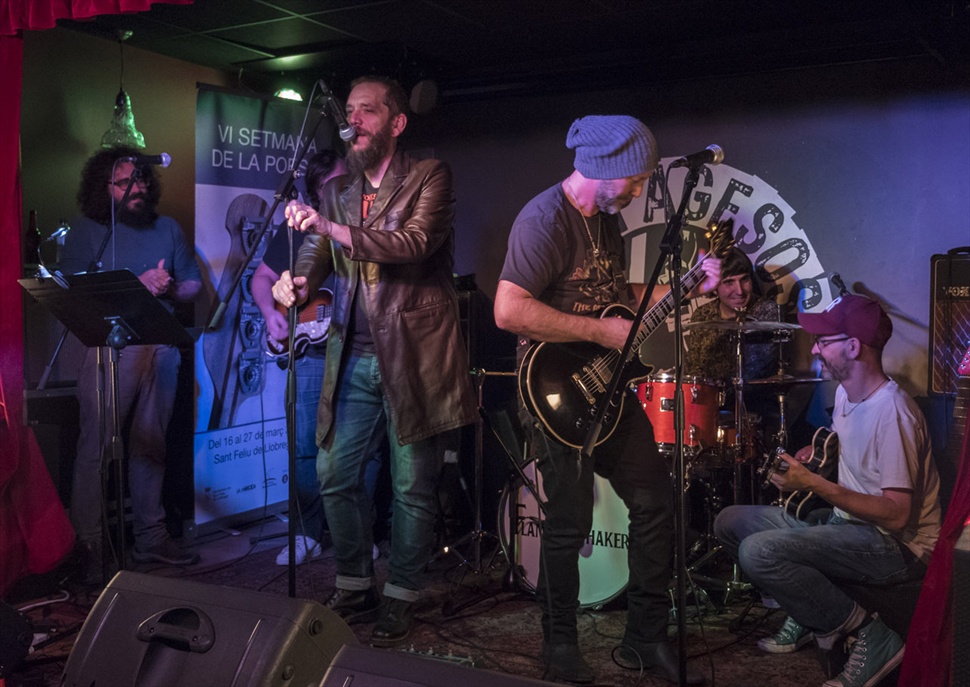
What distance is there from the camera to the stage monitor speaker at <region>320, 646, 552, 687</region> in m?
1.93

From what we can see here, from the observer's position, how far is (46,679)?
12.1ft

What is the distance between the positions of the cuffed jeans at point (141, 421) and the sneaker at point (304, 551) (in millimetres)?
722

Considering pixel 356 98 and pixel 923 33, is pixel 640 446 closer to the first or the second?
pixel 356 98

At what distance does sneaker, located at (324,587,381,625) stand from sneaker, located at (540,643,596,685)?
37.3 inches

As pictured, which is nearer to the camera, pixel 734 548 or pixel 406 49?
pixel 734 548

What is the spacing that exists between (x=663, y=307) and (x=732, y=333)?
1555mm

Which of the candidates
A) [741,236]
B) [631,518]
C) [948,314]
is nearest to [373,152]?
[631,518]

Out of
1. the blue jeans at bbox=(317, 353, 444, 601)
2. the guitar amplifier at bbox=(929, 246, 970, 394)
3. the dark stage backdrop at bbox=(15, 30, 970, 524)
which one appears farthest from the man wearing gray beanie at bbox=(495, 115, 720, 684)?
the dark stage backdrop at bbox=(15, 30, 970, 524)

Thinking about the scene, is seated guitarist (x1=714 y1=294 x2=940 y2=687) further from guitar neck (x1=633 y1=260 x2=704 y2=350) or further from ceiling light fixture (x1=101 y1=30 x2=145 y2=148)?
ceiling light fixture (x1=101 y1=30 x2=145 y2=148)

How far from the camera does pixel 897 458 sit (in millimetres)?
3467

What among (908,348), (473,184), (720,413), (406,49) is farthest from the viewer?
(473,184)

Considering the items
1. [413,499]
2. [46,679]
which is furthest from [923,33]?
[46,679]

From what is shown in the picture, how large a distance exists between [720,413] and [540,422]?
156cm

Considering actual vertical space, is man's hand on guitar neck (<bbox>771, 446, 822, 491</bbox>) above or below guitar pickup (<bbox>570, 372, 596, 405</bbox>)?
below
